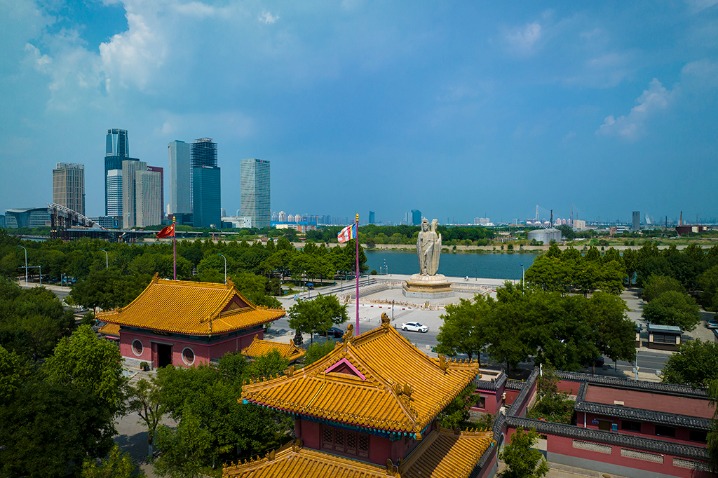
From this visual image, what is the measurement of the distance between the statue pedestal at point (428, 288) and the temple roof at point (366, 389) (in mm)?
45676

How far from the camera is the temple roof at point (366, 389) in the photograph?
917 cm

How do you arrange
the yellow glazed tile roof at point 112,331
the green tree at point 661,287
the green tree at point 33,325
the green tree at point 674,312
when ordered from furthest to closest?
the green tree at point 661,287 < the green tree at point 674,312 < the yellow glazed tile roof at point 112,331 < the green tree at point 33,325

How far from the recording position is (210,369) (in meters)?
18.8

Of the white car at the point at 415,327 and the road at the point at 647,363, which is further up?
the white car at the point at 415,327

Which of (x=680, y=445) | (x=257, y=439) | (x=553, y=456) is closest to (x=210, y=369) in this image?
(x=257, y=439)

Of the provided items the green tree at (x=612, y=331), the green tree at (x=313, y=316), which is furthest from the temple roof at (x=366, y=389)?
the green tree at (x=313, y=316)

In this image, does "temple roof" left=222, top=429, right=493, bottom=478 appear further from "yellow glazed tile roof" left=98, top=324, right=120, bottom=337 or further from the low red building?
"yellow glazed tile roof" left=98, top=324, right=120, bottom=337

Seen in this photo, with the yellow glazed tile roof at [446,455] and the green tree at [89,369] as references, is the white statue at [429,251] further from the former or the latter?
the yellow glazed tile roof at [446,455]

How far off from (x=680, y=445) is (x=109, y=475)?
17570 mm

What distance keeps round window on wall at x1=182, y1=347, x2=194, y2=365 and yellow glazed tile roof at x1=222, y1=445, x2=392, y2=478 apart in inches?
716

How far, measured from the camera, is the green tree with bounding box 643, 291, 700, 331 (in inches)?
1384

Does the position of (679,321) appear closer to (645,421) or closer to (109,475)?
(645,421)

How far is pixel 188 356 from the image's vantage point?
27312mm

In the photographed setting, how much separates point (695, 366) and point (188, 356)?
80.8 ft
